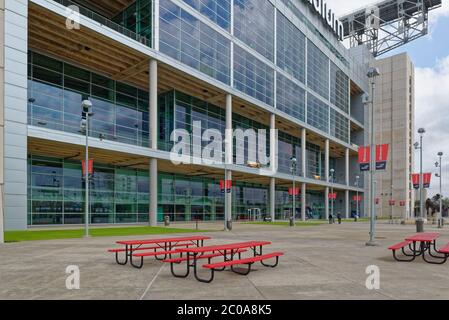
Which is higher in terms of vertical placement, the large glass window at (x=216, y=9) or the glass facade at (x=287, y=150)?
the large glass window at (x=216, y=9)

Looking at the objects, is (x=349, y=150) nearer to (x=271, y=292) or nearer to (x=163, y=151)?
(x=163, y=151)

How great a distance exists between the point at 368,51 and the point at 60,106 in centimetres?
7810

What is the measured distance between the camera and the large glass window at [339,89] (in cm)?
6795

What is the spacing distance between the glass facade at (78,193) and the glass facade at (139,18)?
1349cm

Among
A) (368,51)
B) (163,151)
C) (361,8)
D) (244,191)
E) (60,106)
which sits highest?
(361,8)

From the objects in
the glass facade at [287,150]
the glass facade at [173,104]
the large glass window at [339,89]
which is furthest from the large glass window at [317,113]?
the large glass window at [339,89]

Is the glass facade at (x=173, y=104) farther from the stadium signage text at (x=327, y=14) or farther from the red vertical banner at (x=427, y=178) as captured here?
the red vertical banner at (x=427, y=178)

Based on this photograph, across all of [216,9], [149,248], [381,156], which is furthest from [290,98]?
[149,248]
